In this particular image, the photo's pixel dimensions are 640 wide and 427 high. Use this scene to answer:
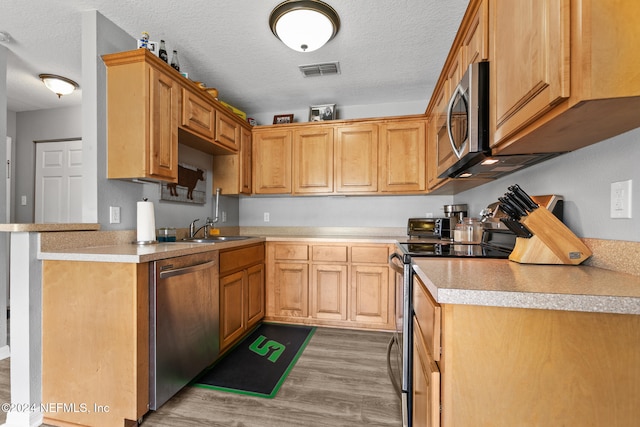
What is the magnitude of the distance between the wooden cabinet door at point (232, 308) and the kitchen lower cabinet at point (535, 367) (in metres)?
1.79

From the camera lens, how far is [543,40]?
0.79m

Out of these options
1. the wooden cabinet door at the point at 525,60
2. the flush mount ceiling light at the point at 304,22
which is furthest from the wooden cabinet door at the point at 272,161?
the wooden cabinet door at the point at 525,60

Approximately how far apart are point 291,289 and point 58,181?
3108 mm

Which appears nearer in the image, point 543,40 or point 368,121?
point 543,40

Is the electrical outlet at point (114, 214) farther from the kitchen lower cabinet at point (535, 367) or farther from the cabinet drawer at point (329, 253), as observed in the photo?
the kitchen lower cabinet at point (535, 367)

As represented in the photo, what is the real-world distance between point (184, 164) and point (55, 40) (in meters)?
→ 1.23

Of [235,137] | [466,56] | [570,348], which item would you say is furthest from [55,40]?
[570,348]

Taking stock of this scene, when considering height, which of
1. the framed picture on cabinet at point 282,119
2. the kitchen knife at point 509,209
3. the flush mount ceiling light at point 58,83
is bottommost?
the kitchen knife at point 509,209

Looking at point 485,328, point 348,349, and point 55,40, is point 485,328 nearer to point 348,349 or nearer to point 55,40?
point 348,349

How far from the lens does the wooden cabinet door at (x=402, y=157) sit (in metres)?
2.95

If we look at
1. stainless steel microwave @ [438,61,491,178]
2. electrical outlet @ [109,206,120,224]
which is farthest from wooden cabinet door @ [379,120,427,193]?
electrical outlet @ [109,206,120,224]

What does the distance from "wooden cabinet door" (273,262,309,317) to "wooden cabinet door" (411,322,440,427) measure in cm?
187

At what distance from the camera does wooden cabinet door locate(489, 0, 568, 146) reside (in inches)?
28.6

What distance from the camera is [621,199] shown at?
0.94 metres
